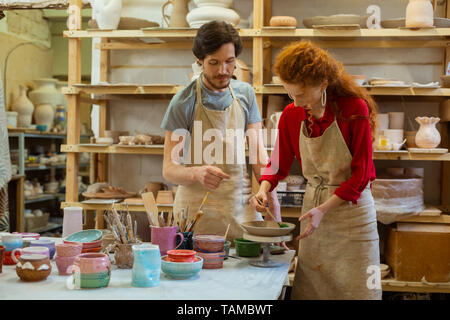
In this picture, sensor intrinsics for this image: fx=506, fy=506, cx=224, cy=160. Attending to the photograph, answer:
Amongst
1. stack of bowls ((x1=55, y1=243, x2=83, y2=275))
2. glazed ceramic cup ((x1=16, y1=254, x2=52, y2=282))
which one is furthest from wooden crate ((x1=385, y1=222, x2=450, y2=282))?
glazed ceramic cup ((x1=16, y1=254, x2=52, y2=282))

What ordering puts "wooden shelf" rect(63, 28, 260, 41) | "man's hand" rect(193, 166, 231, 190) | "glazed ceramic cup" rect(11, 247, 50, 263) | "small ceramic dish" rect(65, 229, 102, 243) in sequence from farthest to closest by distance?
1. "wooden shelf" rect(63, 28, 260, 41)
2. "man's hand" rect(193, 166, 231, 190)
3. "small ceramic dish" rect(65, 229, 102, 243)
4. "glazed ceramic cup" rect(11, 247, 50, 263)

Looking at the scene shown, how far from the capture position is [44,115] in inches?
247

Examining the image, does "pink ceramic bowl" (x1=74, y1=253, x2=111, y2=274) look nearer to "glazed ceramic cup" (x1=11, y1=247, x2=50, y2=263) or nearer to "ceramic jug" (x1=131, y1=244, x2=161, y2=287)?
"ceramic jug" (x1=131, y1=244, x2=161, y2=287)

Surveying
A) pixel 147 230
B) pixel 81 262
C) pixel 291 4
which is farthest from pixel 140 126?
pixel 81 262

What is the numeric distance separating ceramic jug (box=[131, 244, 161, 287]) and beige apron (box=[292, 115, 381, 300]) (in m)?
0.79

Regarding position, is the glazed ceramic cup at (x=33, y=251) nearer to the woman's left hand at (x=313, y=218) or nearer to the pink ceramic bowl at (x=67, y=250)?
the pink ceramic bowl at (x=67, y=250)

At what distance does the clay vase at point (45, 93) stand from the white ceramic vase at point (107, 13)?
2.88m

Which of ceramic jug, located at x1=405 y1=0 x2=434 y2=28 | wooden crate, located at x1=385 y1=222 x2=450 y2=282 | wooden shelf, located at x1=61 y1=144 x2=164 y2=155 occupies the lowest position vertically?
wooden crate, located at x1=385 y1=222 x2=450 y2=282

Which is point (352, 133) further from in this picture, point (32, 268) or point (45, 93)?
point (45, 93)

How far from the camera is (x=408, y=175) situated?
146 inches

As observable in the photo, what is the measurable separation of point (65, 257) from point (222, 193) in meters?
0.88

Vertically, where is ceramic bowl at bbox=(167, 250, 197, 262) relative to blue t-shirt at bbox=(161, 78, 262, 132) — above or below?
below

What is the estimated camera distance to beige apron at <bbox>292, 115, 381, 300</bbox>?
6.74 ft
